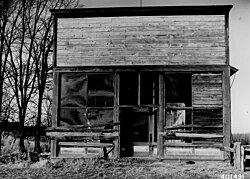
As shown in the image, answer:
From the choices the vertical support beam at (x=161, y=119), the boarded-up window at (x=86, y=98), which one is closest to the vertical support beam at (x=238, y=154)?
the vertical support beam at (x=161, y=119)

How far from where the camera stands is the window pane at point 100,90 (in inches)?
700

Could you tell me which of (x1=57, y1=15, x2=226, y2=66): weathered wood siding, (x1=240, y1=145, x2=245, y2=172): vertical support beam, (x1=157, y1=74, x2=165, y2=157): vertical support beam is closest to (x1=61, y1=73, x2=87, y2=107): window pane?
(x1=57, y1=15, x2=226, y2=66): weathered wood siding

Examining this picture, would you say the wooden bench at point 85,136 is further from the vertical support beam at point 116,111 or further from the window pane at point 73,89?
the window pane at point 73,89

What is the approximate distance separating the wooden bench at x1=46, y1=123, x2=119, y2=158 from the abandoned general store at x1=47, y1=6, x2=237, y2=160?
4 cm

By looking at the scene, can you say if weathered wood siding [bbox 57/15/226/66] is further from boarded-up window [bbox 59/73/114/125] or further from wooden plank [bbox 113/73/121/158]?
wooden plank [bbox 113/73/121/158]

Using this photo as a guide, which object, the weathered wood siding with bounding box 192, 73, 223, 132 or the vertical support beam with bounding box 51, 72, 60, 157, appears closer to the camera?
the weathered wood siding with bounding box 192, 73, 223, 132

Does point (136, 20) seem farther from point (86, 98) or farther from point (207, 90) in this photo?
point (207, 90)

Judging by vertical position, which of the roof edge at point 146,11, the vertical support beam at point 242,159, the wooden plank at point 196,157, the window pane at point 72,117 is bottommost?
the wooden plank at point 196,157

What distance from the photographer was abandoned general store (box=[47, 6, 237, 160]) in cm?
1728

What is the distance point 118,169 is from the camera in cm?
1494

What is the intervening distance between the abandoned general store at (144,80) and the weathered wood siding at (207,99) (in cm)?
4

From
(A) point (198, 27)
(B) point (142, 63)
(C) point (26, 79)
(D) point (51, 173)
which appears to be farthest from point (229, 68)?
(C) point (26, 79)

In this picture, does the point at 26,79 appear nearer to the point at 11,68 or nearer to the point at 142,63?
the point at 11,68

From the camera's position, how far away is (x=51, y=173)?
14594 millimetres
